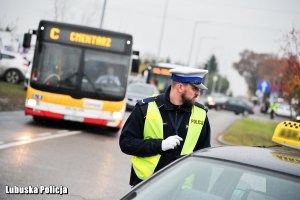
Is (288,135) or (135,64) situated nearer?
(288,135)

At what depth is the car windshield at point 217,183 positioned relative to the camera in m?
3.94

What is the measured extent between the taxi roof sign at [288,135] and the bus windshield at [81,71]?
35.2 ft

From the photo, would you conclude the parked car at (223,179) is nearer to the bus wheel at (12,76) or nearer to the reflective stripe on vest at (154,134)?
the reflective stripe on vest at (154,134)

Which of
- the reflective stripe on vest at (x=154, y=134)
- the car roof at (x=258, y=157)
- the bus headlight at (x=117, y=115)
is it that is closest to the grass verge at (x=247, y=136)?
the bus headlight at (x=117, y=115)

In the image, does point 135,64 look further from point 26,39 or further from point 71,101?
point 26,39

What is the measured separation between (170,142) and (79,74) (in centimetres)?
A: 1141

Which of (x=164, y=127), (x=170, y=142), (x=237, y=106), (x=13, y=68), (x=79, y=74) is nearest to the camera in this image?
(x=170, y=142)

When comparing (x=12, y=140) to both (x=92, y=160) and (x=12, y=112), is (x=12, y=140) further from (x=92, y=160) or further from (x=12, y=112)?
(x=12, y=112)

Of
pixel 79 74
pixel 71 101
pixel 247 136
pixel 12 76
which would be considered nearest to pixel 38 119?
pixel 71 101

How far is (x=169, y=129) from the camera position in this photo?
493 centimetres

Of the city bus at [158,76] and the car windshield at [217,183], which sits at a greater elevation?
the car windshield at [217,183]

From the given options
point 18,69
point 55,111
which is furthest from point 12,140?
point 18,69

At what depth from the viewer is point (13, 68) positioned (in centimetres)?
3180

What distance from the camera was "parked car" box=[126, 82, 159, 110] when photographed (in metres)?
27.9
